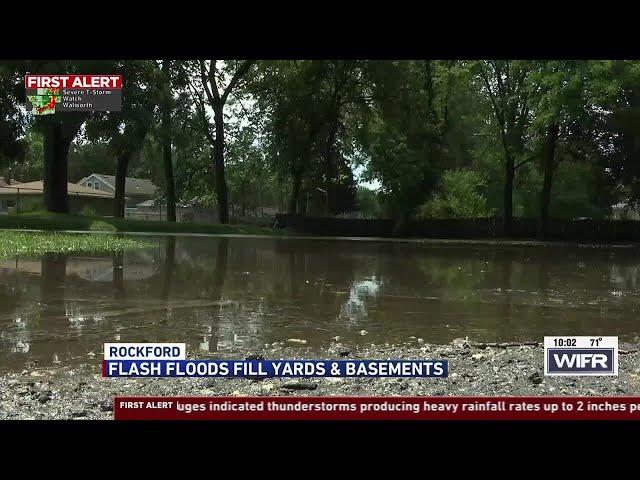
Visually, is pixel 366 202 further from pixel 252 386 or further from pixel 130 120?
pixel 252 386

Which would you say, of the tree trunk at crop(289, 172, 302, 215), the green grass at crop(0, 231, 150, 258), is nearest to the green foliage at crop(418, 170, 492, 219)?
the tree trunk at crop(289, 172, 302, 215)

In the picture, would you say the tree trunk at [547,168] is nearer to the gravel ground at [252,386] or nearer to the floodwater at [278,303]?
the floodwater at [278,303]

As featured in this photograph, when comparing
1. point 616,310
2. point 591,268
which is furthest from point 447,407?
point 591,268

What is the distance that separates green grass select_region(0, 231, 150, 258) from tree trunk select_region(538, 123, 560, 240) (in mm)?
22852

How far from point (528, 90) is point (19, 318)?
29855mm

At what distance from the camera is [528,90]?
33062 mm

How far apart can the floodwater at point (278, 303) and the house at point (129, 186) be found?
42.0 meters

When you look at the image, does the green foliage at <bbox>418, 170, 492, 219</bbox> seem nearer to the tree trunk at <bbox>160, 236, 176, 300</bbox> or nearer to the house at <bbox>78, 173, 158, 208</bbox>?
the tree trunk at <bbox>160, 236, 176, 300</bbox>

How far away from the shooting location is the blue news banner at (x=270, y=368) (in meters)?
4.19

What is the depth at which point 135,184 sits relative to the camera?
6594 cm

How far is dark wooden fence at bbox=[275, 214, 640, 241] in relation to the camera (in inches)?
1409
